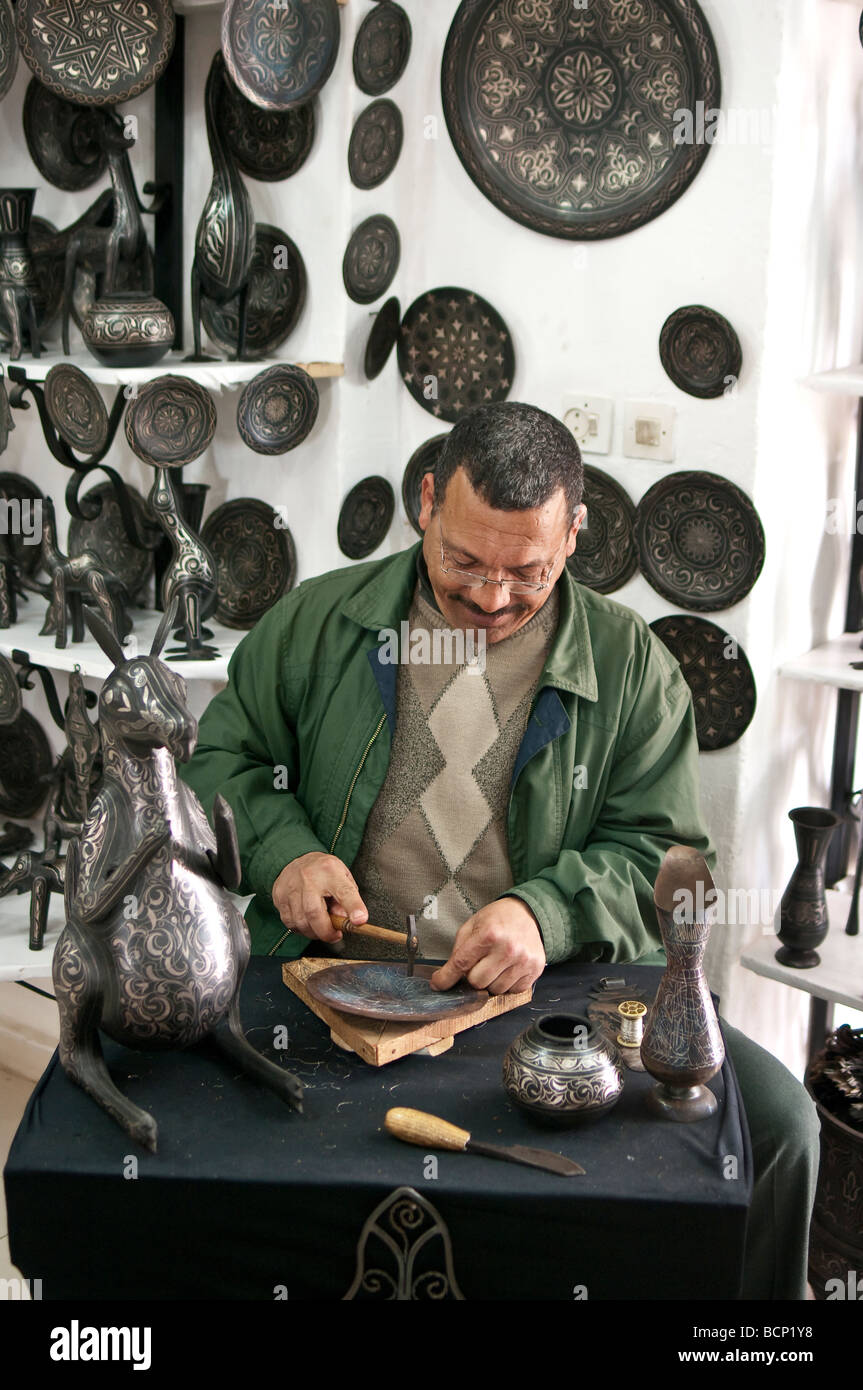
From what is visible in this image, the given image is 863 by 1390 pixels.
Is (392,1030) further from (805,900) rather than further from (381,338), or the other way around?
(381,338)

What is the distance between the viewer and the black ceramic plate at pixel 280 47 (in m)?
2.90

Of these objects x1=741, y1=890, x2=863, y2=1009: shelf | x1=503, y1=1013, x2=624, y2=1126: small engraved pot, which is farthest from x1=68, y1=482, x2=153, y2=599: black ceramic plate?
x1=503, y1=1013, x2=624, y2=1126: small engraved pot

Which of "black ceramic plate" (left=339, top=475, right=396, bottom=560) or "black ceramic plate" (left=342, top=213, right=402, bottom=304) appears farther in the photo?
"black ceramic plate" (left=339, top=475, right=396, bottom=560)

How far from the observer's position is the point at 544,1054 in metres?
1.69

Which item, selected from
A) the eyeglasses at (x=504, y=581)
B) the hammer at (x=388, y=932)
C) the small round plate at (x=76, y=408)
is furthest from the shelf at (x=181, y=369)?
the hammer at (x=388, y=932)

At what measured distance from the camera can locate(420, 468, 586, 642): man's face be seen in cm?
215

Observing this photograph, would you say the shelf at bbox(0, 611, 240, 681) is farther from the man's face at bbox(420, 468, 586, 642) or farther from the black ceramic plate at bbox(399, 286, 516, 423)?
the man's face at bbox(420, 468, 586, 642)

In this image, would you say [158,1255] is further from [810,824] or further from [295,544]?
[295,544]

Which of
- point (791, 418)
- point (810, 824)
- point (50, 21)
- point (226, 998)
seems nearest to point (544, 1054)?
point (226, 998)

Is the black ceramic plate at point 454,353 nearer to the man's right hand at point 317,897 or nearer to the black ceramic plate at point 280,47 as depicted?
the black ceramic plate at point 280,47

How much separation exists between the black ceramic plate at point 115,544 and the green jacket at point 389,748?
3.23 feet

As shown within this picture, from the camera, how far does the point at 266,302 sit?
3.21 metres

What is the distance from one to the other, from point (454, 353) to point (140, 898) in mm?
1801

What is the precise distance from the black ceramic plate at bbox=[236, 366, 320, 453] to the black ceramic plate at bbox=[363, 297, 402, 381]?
0.15 meters
